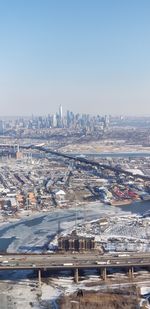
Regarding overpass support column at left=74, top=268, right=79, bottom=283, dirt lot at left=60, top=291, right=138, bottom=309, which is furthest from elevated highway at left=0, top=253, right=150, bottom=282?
dirt lot at left=60, top=291, right=138, bottom=309

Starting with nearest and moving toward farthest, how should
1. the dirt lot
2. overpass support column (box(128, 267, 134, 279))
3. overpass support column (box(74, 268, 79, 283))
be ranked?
the dirt lot → overpass support column (box(74, 268, 79, 283)) → overpass support column (box(128, 267, 134, 279))

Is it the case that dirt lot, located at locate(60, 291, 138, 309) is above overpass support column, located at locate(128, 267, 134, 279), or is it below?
below

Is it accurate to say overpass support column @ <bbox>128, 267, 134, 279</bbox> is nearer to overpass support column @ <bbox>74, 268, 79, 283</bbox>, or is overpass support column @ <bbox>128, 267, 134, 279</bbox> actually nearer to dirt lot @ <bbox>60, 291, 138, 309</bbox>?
dirt lot @ <bbox>60, 291, 138, 309</bbox>

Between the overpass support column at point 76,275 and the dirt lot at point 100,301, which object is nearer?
the dirt lot at point 100,301

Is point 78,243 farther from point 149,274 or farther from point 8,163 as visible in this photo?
point 8,163

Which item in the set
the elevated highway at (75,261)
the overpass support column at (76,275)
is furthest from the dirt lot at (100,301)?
the elevated highway at (75,261)

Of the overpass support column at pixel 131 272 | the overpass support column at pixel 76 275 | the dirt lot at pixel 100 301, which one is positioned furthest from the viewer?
the overpass support column at pixel 131 272

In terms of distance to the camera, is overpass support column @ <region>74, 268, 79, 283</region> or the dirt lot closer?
the dirt lot

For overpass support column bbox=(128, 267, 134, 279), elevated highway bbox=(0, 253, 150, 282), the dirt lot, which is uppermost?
elevated highway bbox=(0, 253, 150, 282)

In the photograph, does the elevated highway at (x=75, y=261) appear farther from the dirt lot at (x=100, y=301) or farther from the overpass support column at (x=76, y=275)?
the dirt lot at (x=100, y=301)

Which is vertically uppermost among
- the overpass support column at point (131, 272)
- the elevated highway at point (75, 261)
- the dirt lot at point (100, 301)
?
the elevated highway at point (75, 261)

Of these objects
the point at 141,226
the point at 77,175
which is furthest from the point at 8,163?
the point at 141,226
